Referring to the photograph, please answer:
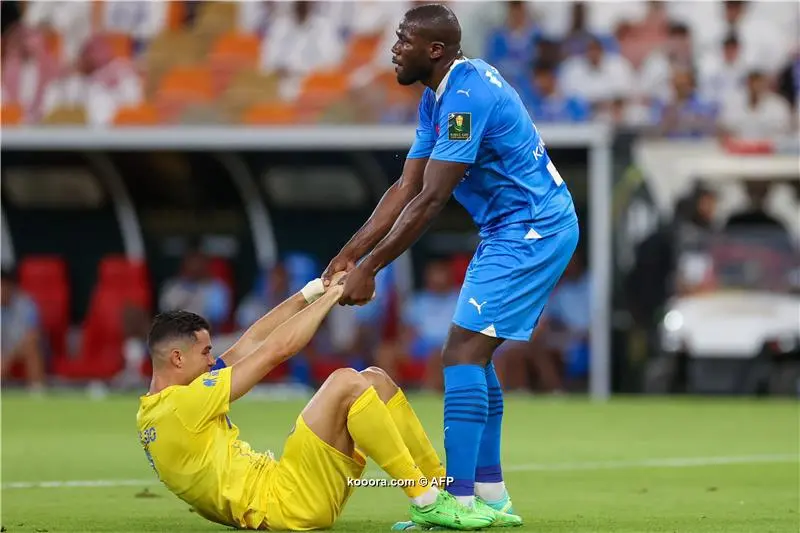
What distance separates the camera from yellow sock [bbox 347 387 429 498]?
6.41m

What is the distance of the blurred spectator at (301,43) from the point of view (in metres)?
20.6

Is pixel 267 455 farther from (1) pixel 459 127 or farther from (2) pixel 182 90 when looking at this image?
(2) pixel 182 90

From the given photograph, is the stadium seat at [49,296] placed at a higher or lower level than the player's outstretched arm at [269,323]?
lower

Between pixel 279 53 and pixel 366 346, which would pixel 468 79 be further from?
pixel 279 53

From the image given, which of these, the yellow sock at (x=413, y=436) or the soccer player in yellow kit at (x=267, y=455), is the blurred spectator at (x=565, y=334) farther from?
the soccer player in yellow kit at (x=267, y=455)

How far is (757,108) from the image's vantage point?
19.8 m

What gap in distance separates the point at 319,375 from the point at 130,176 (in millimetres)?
3674

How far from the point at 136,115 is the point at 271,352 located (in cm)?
1394

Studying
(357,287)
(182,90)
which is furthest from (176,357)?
(182,90)

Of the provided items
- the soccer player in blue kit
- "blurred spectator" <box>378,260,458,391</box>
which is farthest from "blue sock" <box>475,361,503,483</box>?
"blurred spectator" <box>378,260,458,391</box>

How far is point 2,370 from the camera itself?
2003 cm

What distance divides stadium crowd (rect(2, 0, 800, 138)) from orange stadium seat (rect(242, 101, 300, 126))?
0.02 m

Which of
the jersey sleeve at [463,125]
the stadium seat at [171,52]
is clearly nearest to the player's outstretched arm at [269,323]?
the jersey sleeve at [463,125]

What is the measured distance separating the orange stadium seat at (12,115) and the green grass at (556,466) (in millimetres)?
3576
